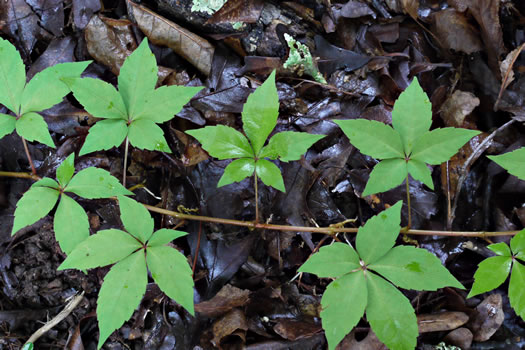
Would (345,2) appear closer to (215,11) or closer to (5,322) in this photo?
(215,11)

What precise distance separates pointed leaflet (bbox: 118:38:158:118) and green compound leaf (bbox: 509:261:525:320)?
1.92 m

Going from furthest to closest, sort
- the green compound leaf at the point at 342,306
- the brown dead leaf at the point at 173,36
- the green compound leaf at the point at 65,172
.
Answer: the brown dead leaf at the point at 173,36 < the green compound leaf at the point at 65,172 < the green compound leaf at the point at 342,306

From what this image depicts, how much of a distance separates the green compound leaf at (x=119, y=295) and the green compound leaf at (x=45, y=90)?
0.91 metres

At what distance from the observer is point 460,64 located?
238cm

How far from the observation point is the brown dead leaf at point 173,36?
88.1 inches

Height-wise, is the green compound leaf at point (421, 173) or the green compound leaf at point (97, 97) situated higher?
Result: the green compound leaf at point (97, 97)

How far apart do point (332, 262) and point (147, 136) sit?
41.3 inches

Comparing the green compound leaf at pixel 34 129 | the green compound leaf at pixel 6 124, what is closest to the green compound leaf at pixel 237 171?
the green compound leaf at pixel 34 129

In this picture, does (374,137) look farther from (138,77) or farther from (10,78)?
(10,78)

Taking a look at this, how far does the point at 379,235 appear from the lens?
1687 mm

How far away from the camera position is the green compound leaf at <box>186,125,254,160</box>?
179 cm

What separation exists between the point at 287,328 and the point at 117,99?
57.4 inches

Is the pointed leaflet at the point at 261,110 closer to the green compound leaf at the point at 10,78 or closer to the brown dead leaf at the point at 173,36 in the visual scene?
the brown dead leaf at the point at 173,36

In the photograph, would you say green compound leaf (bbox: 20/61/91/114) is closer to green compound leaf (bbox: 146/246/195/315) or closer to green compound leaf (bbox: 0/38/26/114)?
green compound leaf (bbox: 0/38/26/114)
